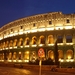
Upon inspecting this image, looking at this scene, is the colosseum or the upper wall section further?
the upper wall section

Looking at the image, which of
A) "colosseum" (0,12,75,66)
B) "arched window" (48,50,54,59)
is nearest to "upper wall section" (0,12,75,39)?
"colosseum" (0,12,75,66)

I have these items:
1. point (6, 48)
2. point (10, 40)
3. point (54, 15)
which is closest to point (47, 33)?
point (54, 15)

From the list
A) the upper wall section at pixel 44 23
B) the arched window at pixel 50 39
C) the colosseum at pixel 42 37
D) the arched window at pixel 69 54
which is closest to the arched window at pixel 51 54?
the colosseum at pixel 42 37

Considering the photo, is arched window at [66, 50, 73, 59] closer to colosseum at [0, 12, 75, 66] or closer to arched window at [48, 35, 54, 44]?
colosseum at [0, 12, 75, 66]

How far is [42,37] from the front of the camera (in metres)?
42.7

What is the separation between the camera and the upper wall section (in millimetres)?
39100

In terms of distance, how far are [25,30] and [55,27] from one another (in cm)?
945

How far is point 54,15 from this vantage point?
40500 mm

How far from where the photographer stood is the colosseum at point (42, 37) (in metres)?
38.5

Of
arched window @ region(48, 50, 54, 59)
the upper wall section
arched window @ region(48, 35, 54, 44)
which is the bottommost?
arched window @ region(48, 50, 54, 59)

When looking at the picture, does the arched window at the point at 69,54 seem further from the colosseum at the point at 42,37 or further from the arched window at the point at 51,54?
the arched window at the point at 51,54

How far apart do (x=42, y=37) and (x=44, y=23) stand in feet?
12.7

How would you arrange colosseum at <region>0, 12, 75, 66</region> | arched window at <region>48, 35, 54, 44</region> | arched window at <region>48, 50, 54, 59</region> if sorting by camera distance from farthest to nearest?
arched window at <region>48, 35, 54, 44</region> → arched window at <region>48, 50, 54, 59</region> → colosseum at <region>0, 12, 75, 66</region>

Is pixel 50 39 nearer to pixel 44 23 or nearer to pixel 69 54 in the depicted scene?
pixel 44 23
